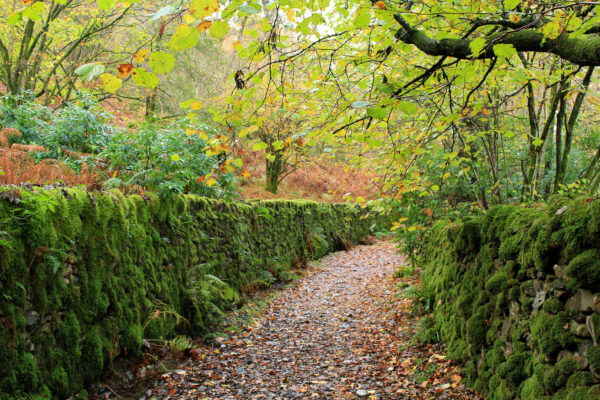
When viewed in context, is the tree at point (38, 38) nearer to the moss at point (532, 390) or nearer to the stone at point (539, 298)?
the stone at point (539, 298)

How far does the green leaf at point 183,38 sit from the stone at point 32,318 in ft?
8.20

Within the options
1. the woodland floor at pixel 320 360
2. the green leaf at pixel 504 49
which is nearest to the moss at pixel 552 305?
the woodland floor at pixel 320 360

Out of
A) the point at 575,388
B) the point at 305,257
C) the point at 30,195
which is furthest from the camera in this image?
the point at 305,257

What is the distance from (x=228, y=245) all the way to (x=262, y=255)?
70.4 inches

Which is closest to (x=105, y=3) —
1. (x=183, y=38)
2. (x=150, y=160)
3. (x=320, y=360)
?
(x=183, y=38)

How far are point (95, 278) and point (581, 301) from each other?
3983 millimetres

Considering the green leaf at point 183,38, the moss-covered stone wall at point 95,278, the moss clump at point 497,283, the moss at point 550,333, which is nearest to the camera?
the green leaf at point 183,38

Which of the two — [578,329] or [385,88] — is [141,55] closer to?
[385,88]

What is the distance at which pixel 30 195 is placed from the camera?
10.1ft

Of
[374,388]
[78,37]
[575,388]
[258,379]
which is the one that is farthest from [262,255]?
[78,37]

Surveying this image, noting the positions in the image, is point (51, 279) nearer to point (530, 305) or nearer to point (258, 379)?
point (258, 379)

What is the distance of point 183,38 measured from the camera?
1830 mm

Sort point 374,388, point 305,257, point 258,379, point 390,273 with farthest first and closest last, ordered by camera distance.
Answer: point 305,257 → point 390,273 → point 258,379 → point 374,388

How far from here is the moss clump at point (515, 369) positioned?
2.73 metres
